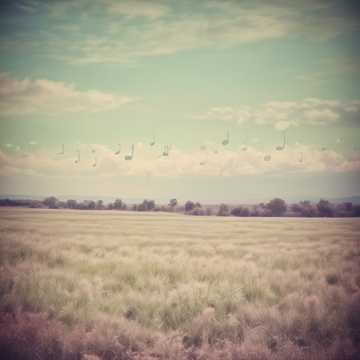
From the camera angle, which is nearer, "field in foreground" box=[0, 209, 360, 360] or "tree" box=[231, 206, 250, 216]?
"field in foreground" box=[0, 209, 360, 360]

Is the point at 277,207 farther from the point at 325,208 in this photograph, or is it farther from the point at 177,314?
the point at 177,314

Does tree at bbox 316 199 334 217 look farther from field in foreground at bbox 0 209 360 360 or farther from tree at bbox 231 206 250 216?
field in foreground at bbox 0 209 360 360

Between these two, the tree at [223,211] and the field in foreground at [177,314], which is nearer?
the field in foreground at [177,314]

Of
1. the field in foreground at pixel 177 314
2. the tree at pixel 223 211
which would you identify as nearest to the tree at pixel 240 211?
the tree at pixel 223 211

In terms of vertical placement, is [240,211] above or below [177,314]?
below

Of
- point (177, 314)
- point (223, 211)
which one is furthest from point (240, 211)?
point (177, 314)

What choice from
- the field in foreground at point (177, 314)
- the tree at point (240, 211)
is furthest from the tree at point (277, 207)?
the field in foreground at point (177, 314)

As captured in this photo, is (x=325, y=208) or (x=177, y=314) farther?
(x=325, y=208)

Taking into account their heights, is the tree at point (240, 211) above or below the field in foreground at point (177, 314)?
below

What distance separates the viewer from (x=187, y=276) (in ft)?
30.6

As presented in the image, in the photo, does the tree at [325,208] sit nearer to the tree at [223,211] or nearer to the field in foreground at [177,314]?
the tree at [223,211]

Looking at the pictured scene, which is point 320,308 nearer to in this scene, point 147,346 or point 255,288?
point 255,288

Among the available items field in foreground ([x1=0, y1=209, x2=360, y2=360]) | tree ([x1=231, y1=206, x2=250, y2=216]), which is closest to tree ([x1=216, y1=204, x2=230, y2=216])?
tree ([x1=231, y1=206, x2=250, y2=216])

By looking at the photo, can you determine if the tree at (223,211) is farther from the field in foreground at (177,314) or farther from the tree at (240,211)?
the field in foreground at (177,314)
